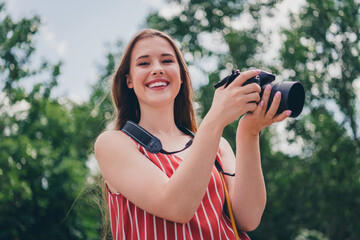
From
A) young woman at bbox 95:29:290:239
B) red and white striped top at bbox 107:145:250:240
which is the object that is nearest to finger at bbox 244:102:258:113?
young woman at bbox 95:29:290:239

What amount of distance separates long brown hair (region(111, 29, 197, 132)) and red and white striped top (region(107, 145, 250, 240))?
1.64 feet

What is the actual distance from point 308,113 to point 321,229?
6.65m

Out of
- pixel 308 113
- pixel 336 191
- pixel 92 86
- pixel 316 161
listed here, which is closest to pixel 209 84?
pixel 308 113

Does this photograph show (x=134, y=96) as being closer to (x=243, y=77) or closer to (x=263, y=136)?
(x=243, y=77)

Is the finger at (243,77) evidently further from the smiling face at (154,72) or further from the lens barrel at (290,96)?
the smiling face at (154,72)

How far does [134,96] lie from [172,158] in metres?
0.63

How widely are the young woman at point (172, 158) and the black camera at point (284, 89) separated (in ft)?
0.10

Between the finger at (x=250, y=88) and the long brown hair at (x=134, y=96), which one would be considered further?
the long brown hair at (x=134, y=96)

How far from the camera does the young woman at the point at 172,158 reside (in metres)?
1.60

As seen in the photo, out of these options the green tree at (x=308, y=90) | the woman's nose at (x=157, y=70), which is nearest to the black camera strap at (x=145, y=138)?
the woman's nose at (x=157, y=70)

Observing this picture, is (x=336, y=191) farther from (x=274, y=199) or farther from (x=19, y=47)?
(x=19, y=47)

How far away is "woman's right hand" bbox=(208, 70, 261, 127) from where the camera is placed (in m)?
1.61

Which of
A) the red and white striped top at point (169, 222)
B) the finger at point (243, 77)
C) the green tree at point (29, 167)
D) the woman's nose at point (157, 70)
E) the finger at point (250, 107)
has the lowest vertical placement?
the green tree at point (29, 167)

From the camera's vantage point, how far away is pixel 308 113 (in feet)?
55.8
